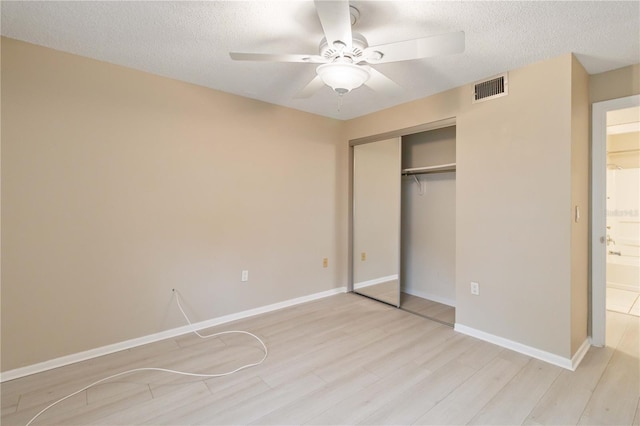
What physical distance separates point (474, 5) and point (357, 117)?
7.44ft

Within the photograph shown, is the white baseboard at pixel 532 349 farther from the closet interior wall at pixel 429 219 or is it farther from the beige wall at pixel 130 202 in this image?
the beige wall at pixel 130 202

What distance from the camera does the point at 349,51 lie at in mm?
1626

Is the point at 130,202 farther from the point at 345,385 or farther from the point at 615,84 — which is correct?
the point at 615,84

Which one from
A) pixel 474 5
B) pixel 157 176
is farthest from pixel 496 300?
pixel 157 176

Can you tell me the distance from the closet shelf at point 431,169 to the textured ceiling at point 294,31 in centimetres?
100

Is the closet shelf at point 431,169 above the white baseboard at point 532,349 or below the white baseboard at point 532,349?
above

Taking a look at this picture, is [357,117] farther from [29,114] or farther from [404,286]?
[29,114]

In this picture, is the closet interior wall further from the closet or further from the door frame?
the door frame

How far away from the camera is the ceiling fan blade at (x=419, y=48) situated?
143 centimetres

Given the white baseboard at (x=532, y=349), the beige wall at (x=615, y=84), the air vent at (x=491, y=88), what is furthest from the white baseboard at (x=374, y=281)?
the beige wall at (x=615, y=84)

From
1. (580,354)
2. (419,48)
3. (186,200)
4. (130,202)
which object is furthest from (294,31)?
(580,354)

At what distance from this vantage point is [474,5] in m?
1.64

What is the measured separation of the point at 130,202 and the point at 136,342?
1.21m

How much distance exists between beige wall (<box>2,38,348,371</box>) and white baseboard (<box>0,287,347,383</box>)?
5 centimetres
